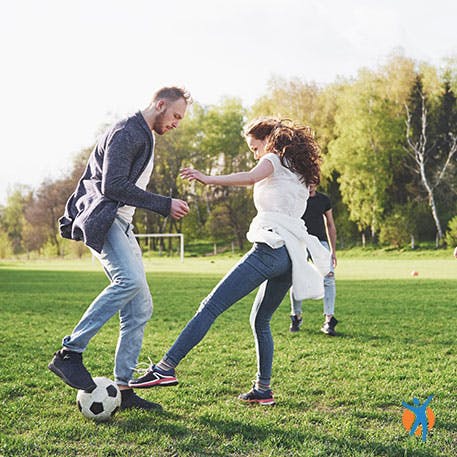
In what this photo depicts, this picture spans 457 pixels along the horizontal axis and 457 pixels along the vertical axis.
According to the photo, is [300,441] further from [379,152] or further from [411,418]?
[379,152]

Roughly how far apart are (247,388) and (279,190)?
1828 millimetres

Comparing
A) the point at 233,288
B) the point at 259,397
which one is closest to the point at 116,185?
the point at 233,288

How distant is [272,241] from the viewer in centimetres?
419

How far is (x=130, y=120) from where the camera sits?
4277mm

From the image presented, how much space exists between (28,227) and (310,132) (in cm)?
6756

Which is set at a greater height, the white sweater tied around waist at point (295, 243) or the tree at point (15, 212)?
the tree at point (15, 212)

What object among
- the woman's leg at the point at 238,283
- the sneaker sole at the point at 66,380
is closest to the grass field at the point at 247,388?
the sneaker sole at the point at 66,380

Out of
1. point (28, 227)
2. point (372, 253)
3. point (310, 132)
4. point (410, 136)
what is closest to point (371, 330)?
point (310, 132)

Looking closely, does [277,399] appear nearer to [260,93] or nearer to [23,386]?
[23,386]

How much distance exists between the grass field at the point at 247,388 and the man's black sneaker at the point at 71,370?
0.25m

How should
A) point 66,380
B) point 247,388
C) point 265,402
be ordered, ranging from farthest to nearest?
point 247,388
point 265,402
point 66,380

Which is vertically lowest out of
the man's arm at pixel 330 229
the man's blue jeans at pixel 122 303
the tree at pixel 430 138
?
the man's blue jeans at pixel 122 303

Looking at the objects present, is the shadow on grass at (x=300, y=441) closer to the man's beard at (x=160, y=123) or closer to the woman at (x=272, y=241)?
the woman at (x=272, y=241)

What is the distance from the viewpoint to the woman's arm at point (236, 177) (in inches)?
157
